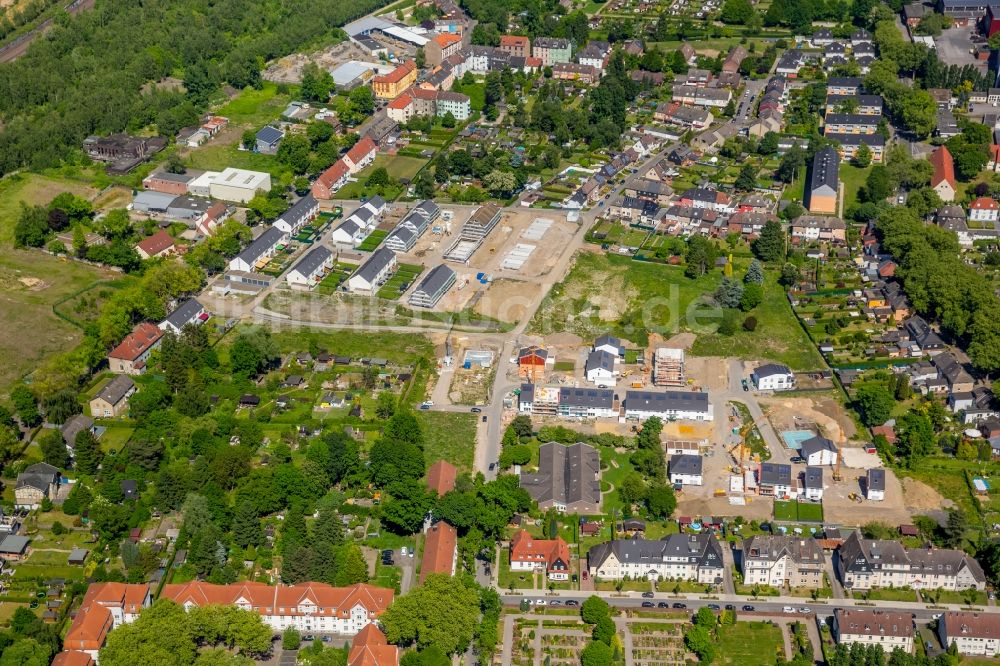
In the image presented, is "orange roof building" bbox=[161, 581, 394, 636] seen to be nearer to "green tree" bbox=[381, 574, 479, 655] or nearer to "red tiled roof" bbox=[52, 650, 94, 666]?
"green tree" bbox=[381, 574, 479, 655]

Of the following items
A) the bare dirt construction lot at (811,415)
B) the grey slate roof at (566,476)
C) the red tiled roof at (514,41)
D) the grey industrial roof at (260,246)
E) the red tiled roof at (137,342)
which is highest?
the red tiled roof at (137,342)

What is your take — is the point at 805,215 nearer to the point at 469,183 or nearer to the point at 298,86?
the point at 469,183

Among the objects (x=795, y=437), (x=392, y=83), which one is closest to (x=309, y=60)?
(x=392, y=83)

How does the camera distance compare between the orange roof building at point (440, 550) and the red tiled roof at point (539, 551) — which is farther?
the red tiled roof at point (539, 551)

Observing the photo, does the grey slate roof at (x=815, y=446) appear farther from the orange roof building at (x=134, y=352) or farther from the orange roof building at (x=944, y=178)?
the orange roof building at (x=134, y=352)

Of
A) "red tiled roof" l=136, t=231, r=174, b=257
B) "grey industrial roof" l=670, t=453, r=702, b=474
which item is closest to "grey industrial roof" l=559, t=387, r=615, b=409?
"grey industrial roof" l=670, t=453, r=702, b=474

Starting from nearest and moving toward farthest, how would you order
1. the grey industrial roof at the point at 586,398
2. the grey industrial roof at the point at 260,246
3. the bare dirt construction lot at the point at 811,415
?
the bare dirt construction lot at the point at 811,415
the grey industrial roof at the point at 586,398
the grey industrial roof at the point at 260,246

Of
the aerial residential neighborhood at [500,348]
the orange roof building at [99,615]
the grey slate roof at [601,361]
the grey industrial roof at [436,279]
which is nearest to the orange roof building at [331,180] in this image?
the aerial residential neighborhood at [500,348]

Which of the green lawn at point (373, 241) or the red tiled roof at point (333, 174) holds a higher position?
the red tiled roof at point (333, 174)
